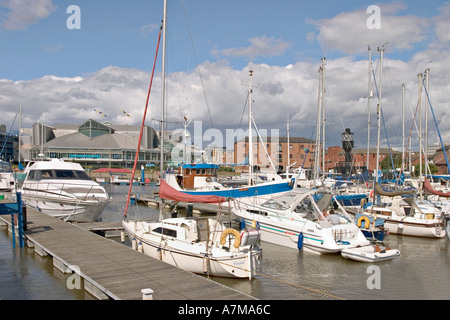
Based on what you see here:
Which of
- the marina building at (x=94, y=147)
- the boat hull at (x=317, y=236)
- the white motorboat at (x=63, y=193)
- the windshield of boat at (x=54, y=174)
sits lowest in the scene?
the boat hull at (x=317, y=236)

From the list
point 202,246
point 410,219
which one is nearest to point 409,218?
point 410,219

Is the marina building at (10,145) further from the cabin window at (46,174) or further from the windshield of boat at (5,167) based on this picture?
the cabin window at (46,174)

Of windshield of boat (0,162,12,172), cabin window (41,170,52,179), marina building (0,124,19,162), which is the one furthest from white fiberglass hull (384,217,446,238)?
marina building (0,124,19,162)

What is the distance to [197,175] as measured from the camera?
35.3m

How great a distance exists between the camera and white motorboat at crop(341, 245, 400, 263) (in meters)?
17.5

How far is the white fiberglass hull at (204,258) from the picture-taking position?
45.3ft

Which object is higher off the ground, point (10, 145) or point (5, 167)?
point (10, 145)

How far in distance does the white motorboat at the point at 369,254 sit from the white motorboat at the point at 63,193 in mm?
15251

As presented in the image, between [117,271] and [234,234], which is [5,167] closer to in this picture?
[117,271]

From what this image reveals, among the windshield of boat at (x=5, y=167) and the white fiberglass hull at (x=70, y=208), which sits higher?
the windshield of boat at (x=5, y=167)

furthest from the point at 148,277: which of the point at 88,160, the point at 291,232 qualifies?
the point at 88,160

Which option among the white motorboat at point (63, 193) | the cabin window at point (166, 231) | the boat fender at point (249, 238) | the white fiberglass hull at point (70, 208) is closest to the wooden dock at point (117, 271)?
the cabin window at point (166, 231)

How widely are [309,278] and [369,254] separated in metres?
3.86
